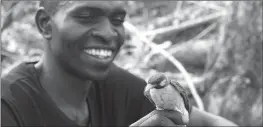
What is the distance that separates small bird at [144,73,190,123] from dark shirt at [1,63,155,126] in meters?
0.47

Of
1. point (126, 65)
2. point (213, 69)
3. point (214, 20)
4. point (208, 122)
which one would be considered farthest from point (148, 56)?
point (208, 122)

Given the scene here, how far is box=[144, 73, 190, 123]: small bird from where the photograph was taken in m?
0.98

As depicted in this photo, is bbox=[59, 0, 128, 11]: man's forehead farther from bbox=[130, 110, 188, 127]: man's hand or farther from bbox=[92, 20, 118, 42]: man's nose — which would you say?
bbox=[130, 110, 188, 127]: man's hand

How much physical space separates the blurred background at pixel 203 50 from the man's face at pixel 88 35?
2.77ft

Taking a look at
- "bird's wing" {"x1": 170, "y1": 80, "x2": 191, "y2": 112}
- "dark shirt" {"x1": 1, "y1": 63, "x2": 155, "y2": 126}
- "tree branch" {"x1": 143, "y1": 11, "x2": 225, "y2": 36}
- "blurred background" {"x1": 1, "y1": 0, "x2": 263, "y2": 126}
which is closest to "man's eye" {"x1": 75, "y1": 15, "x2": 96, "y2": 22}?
"dark shirt" {"x1": 1, "y1": 63, "x2": 155, "y2": 126}

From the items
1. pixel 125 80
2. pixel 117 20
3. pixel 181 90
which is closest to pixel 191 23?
pixel 125 80

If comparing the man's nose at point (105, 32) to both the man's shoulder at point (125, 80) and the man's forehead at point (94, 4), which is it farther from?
the man's shoulder at point (125, 80)

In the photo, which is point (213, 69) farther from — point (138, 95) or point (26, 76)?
point (26, 76)

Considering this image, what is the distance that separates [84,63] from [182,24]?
1.74 meters

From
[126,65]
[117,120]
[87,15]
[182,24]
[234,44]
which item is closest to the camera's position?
[87,15]

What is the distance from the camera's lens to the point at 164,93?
993 mm

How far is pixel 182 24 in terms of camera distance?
3.03m

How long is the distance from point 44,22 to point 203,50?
1.69 meters

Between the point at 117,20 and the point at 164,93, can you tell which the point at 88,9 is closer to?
the point at 117,20
